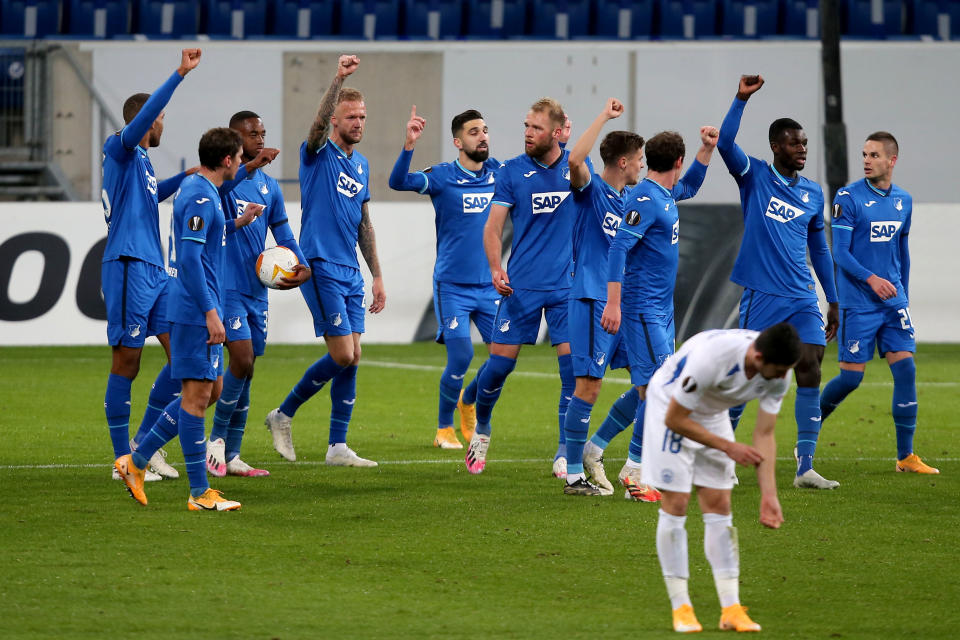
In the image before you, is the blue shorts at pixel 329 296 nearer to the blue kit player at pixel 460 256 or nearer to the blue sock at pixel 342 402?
the blue sock at pixel 342 402

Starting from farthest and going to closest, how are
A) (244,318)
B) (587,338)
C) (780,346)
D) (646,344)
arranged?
(244,318) → (587,338) → (646,344) → (780,346)

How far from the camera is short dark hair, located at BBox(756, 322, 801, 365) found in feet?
14.5

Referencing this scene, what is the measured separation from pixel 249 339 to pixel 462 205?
6.50 feet

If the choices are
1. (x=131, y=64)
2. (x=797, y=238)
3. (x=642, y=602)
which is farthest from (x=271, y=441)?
(x=131, y=64)

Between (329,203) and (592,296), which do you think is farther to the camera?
(329,203)

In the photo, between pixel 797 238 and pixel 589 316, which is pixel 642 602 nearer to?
pixel 589 316

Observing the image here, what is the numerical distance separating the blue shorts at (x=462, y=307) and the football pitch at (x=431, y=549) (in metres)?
0.80

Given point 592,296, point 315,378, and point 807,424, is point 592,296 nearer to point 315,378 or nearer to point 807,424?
point 807,424

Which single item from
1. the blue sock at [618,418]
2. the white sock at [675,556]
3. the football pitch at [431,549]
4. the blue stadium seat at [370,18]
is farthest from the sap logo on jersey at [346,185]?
the blue stadium seat at [370,18]

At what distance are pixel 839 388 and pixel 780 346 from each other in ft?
14.3

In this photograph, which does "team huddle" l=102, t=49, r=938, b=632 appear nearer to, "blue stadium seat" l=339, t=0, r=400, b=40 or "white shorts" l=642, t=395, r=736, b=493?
"white shorts" l=642, t=395, r=736, b=493

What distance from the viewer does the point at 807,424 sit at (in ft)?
25.8

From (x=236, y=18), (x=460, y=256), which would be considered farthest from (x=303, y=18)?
(x=460, y=256)

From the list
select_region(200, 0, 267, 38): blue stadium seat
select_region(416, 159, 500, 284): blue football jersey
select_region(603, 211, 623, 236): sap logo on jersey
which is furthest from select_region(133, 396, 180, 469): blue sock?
select_region(200, 0, 267, 38): blue stadium seat
